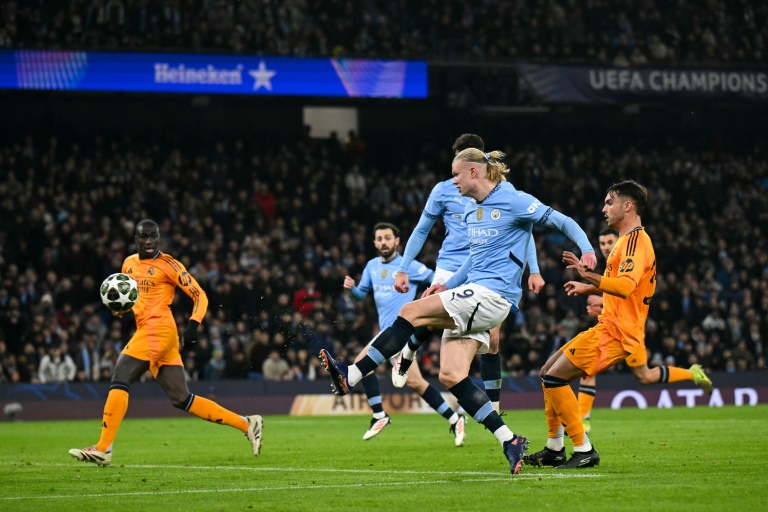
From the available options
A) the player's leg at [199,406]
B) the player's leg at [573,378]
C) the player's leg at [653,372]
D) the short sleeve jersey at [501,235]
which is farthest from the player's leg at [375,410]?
the short sleeve jersey at [501,235]

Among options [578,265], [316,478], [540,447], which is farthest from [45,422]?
[578,265]

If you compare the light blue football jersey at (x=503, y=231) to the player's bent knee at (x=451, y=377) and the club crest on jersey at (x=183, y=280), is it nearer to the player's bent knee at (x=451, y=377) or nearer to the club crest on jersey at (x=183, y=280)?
the player's bent knee at (x=451, y=377)

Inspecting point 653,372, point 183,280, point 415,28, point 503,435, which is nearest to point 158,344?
point 183,280

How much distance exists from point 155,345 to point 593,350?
14.5 feet

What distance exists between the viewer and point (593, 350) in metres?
9.67

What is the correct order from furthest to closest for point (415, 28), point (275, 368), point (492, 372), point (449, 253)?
point (415, 28) → point (275, 368) → point (492, 372) → point (449, 253)

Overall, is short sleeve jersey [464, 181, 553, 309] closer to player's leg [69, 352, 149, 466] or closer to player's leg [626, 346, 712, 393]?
player's leg [626, 346, 712, 393]

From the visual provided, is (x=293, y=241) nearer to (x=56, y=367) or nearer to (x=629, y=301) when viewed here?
(x=56, y=367)

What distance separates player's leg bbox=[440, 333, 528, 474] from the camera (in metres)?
8.77

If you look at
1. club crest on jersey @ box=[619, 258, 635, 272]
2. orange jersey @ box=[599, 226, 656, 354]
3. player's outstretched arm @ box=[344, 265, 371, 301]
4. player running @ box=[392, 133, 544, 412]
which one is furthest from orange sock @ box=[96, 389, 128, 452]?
club crest on jersey @ box=[619, 258, 635, 272]

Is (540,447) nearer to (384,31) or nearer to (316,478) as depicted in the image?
(316,478)

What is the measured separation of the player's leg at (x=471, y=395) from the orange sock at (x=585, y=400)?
4.34m

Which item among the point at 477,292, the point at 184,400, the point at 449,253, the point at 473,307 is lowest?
the point at 184,400

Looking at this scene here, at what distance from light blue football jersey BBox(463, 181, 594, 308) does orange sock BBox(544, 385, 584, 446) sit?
887mm
